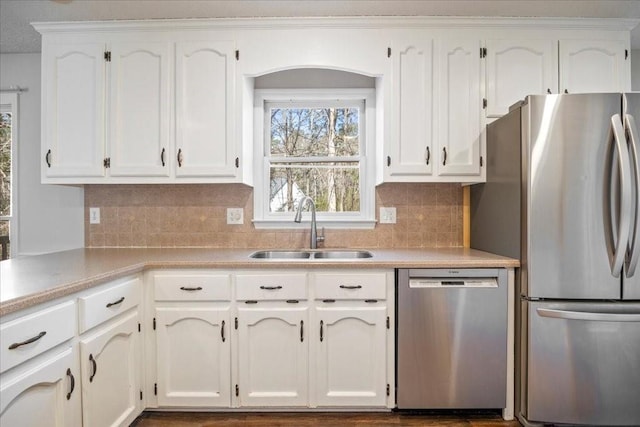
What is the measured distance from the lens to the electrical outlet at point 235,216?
2607mm

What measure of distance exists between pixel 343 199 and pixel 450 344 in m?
1.23

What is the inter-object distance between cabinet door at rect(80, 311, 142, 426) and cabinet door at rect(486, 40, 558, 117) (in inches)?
93.4

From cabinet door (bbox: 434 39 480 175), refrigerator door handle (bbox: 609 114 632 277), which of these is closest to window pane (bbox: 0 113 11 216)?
cabinet door (bbox: 434 39 480 175)

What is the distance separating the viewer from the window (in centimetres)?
267

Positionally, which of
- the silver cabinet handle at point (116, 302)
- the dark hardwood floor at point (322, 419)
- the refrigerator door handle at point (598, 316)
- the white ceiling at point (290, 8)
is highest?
the white ceiling at point (290, 8)

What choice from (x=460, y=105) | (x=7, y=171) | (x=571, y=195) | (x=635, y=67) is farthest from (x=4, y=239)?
(x=635, y=67)

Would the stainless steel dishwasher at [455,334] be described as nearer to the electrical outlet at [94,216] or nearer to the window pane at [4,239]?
the electrical outlet at [94,216]

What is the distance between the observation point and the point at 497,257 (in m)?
2.02

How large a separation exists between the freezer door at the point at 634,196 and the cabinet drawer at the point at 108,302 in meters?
2.40

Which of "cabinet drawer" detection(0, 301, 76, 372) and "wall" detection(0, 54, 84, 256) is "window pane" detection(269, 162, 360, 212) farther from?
"cabinet drawer" detection(0, 301, 76, 372)

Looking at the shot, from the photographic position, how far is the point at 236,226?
2.61 metres

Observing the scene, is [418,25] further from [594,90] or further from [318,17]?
[594,90]

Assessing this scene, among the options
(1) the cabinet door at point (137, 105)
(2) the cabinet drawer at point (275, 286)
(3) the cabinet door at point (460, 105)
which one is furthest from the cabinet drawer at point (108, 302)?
(3) the cabinet door at point (460, 105)

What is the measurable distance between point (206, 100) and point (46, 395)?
1.70m
